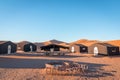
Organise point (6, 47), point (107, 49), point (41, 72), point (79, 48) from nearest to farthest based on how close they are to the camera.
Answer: point (41, 72), point (107, 49), point (6, 47), point (79, 48)

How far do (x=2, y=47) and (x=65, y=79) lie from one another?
1048 inches

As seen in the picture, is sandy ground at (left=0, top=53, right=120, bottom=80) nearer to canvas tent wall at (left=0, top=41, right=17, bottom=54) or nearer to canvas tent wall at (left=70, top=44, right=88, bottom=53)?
canvas tent wall at (left=0, top=41, right=17, bottom=54)

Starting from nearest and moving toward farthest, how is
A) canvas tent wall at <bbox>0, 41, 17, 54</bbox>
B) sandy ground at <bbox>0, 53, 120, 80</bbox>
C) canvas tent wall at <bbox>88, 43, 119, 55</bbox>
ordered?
sandy ground at <bbox>0, 53, 120, 80</bbox>, canvas tent wall at <bbox>88, 43, 119, 55</bbox>, canvas tent wall at <bbox>0, 41, 17, 54</bbox>

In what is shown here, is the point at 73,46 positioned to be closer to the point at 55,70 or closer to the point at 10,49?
the point at 10,49

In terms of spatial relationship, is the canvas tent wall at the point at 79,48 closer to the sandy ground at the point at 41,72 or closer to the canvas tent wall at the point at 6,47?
the canvas tent wall at the point at 6,47

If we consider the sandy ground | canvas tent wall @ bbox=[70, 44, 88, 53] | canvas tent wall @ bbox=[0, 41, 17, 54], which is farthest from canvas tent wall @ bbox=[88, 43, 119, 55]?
canvas tent wall @ bbox=[0, 41, 17, 54]

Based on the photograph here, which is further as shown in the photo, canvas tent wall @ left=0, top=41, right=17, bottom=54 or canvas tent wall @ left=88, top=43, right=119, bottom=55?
canvas tent wall @ left=0, top=41, right=17, bottom=54

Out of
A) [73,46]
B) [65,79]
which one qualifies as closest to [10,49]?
[73,46]

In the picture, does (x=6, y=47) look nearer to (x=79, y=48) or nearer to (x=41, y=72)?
(x=79, y=48)

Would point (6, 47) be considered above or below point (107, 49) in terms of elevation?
above

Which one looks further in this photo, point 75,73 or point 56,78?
point 75,73

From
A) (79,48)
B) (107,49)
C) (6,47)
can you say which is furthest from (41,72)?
(79,48)

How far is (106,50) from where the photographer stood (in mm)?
34625

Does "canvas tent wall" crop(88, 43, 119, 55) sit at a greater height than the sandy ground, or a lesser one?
greater
